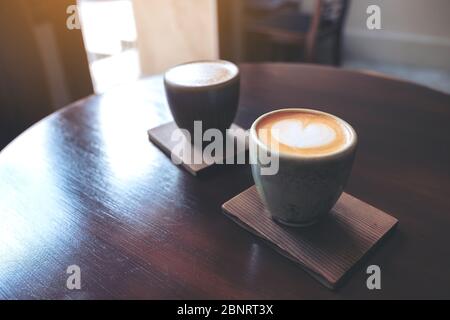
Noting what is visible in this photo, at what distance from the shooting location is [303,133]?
18.8 inches

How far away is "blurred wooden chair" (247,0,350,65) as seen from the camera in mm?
1886

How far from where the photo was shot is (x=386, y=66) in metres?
2.48

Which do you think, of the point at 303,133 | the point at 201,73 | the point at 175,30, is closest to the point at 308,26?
the point at 175,30

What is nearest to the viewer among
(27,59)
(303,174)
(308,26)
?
(303,174)

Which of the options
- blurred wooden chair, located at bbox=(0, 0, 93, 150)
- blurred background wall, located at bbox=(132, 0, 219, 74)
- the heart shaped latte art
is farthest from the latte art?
blurred background wall, located at bbox=(132, 0, 219, 74)

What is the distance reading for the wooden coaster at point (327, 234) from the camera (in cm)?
44

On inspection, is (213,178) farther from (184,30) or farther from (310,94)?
(184,30)

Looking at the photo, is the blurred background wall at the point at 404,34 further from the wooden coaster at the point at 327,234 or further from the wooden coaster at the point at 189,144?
the wooden coaster at the point at 327,234

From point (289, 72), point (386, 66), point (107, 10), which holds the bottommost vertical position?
point (386, 66)

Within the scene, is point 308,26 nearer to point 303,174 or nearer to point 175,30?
point 175,30

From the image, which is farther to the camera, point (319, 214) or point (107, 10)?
point (107, 10)

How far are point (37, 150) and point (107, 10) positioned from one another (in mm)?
2507

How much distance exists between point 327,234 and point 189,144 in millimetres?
281

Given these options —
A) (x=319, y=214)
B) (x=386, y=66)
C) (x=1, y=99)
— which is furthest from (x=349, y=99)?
(x=386, y=66)
